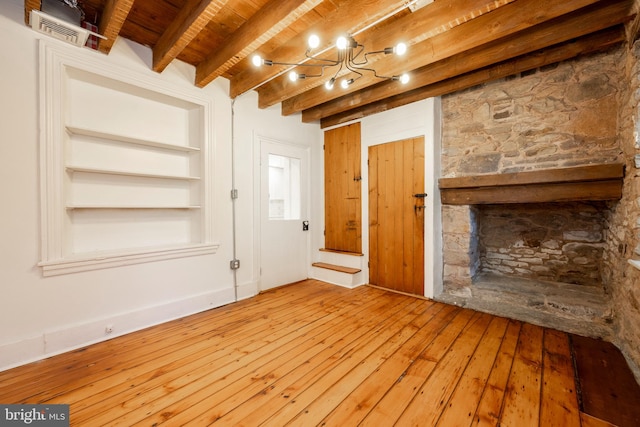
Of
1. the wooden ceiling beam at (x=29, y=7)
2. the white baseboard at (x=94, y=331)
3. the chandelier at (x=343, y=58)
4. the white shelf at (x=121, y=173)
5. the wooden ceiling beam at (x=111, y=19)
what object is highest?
the wooden ceiling beam at (x=29, y=7)

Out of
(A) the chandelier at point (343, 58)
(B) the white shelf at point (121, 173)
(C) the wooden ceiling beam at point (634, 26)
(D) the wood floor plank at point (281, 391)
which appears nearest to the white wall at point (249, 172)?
(B) the white shelf at point (121, 173)

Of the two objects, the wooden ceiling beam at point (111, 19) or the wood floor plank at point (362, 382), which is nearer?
the wood floor plank at point (362, 382)

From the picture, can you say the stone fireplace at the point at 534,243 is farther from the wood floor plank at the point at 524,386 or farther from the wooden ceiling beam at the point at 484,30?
the wooden ceiling beam at the point at 484,30

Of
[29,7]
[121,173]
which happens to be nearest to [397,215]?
[121,173]

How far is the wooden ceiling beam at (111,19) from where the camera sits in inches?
70.1

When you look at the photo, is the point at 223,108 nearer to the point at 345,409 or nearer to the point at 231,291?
the point at 231,291

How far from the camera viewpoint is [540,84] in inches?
101

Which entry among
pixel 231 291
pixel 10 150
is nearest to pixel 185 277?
pixel 231 291

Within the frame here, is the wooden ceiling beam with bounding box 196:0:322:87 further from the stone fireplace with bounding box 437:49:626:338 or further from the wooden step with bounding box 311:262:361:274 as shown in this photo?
the wooden step with bounding box 311:262:361:274

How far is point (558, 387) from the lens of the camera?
1.63 meters

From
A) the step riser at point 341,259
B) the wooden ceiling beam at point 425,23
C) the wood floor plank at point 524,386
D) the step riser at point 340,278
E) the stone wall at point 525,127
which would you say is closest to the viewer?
the wood floor plank at point 524,386

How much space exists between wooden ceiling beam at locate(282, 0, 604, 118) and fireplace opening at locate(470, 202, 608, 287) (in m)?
1.85

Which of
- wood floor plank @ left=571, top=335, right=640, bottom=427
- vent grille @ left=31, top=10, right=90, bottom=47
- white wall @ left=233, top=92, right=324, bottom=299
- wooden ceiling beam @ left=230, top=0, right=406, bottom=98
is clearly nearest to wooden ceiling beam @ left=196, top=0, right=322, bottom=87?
wooden ceiling beam @ left=230, top=0, right=406, bottom=98

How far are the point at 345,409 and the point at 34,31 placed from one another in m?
3.43
